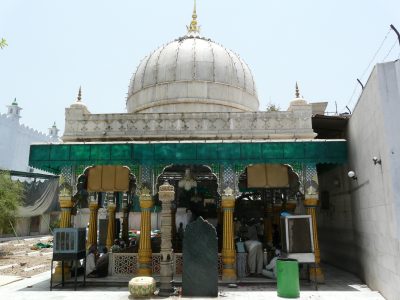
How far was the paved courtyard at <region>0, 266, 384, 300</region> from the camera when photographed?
10.4 m

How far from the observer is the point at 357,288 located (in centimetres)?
1138

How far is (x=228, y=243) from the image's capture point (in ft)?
41.3

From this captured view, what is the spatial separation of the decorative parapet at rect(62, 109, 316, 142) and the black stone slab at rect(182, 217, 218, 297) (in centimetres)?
414

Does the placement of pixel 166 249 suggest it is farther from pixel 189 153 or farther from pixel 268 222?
pixel 268 222

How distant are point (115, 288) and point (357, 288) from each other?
8.00 meters

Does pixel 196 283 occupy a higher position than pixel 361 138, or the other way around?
pixel 361 138

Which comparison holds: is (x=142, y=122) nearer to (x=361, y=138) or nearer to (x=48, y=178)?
(x=361, y=138)

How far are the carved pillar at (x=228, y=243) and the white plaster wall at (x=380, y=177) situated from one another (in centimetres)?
446

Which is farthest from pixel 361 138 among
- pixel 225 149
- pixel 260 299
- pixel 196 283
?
pixel 196 283

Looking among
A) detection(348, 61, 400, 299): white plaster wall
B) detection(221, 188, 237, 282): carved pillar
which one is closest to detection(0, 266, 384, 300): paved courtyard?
detection(221, 188, 237, 282): carved pillar

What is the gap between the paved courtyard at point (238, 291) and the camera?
10.4 metres

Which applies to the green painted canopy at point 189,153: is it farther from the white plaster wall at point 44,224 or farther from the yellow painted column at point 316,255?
the white plaster wall at point 44,224

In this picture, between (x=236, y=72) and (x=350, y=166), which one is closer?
(x=350, y=166)

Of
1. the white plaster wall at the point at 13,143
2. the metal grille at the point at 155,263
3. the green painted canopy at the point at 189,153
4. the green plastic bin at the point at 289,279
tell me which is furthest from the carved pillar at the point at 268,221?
the white plaster wall at the point at 13,143
